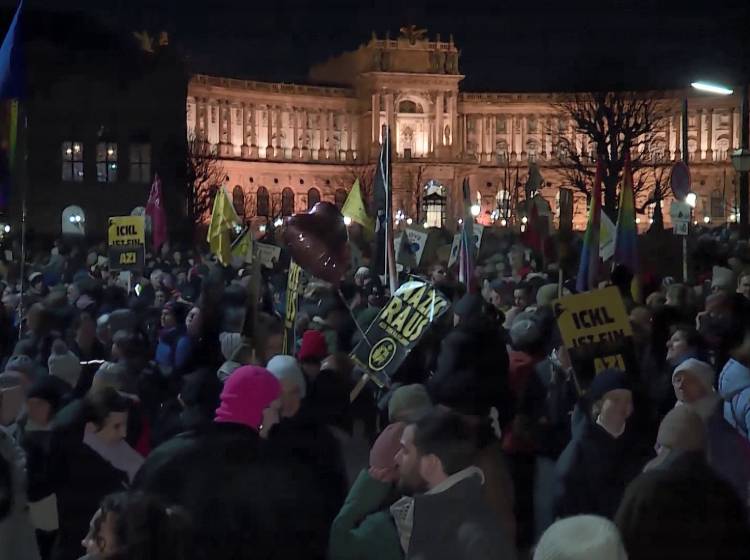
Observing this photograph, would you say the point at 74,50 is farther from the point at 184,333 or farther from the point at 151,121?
the point at 184,333

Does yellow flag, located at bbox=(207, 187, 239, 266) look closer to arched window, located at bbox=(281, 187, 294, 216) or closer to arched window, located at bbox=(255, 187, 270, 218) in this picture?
arched window, located at bbox=(255, 187, 270, 218)

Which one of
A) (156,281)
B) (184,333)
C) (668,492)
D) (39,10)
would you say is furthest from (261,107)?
(668,492)

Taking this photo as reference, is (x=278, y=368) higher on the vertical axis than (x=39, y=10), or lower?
lower

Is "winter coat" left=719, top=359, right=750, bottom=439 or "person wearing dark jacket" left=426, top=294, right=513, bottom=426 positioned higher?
"person wearing dark jacket" left=426, top=294, right=513, bottom=426

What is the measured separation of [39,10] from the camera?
153 ft

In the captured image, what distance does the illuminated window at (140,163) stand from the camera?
141ft

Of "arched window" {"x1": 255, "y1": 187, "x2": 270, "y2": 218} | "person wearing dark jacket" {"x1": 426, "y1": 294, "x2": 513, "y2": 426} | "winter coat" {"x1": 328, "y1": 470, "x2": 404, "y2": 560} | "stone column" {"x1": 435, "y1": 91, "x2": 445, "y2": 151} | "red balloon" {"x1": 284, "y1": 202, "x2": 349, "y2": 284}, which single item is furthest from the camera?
"stone column" {"x1": 435, "y1": 91, "x2": 445, "y2": 151}

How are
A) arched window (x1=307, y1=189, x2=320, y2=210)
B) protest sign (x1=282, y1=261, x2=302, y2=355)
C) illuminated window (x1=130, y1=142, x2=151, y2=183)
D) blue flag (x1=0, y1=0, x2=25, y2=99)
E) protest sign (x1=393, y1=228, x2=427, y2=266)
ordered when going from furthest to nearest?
arched window (x1=307, y1=189, x2=320, y2=210), illuminated window (x1=130, y1=142, x2=151, y2=183), protest sign (x1=393, y1=228, x2=427, y2=266), blue flag (x1=0, y1=0, x2=25, y2=99), protest sign (x1=282, y1=261, x2=302, y2=355)

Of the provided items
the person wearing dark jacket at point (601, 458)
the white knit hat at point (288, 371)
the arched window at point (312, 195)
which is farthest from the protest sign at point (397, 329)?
the arched window at point (312, 195)

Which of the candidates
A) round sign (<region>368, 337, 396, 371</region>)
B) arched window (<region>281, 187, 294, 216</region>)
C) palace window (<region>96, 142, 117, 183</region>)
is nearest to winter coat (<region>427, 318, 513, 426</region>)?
round sign (<region>368, 337, 396, 371</region>)

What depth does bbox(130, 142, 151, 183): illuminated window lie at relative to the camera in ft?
141

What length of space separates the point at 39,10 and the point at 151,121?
777 cm

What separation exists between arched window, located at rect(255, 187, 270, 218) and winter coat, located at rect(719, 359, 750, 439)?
7452 centimetres

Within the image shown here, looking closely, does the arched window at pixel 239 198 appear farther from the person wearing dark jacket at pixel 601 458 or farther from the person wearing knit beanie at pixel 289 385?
the person wearing dark jacket at pixel 601 458
